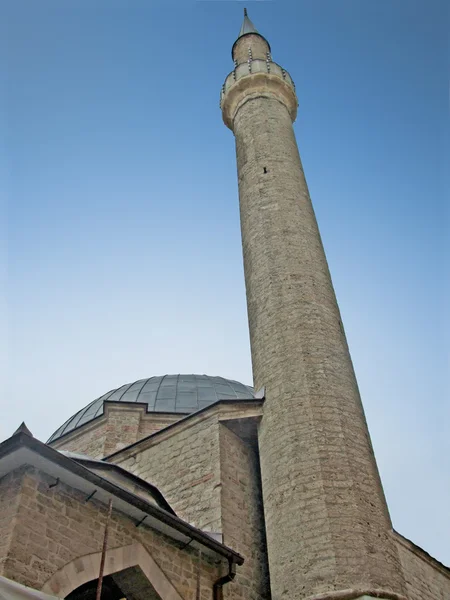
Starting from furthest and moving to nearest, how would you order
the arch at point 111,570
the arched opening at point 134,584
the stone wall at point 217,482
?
1. the stone wall at point 217,482
2. the arched opening at point 134,584
3. the arch at point 111,570

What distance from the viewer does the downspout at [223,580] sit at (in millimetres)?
7055

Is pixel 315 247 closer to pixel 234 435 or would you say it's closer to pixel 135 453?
pixel 234 435

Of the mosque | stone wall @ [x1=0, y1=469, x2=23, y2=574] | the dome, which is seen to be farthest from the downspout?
the dome

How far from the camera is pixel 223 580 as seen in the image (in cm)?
715

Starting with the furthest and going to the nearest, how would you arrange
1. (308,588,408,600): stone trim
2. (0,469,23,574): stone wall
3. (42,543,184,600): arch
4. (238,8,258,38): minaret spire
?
(238,8,258,38): minaret spire, (308,588,408,600): stone trim, (42,543,184,600): arch, (0,469,23,574): stone wall

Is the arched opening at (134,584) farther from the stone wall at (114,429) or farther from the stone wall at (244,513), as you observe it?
the stone wall at (114,429)

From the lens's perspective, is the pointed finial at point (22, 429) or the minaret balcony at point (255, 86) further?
the minaret balcony at point (255, 86)

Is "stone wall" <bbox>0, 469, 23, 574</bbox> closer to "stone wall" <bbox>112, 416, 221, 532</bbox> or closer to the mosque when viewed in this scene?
the mosque

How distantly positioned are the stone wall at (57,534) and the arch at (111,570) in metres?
0.05

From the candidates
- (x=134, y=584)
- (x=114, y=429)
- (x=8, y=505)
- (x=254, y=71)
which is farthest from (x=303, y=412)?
(x=254, y=71)

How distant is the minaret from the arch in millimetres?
1502

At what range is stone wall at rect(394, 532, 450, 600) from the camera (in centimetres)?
822

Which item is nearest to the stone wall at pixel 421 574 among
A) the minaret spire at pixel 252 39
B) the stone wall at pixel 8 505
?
the stone wall at pixel 8 505

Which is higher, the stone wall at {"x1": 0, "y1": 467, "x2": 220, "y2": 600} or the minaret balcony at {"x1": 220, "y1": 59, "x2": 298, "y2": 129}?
the minaret balcony at {"x1": 220, "y1": 59, "x2": 298, "y2": 129}
